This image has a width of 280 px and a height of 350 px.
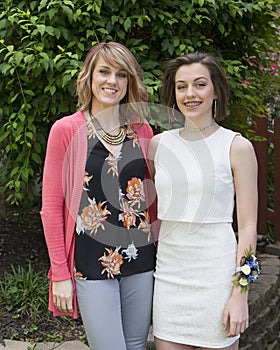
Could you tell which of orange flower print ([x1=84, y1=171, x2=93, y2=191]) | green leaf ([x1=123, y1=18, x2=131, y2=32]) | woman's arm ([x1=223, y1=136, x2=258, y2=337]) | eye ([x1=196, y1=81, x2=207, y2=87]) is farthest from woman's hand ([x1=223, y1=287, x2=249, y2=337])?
green leaf ([x1=123, y1=18, x2=131, y2=32])

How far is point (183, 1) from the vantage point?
364 centimetres

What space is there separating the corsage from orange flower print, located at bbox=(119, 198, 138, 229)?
0.46 meters

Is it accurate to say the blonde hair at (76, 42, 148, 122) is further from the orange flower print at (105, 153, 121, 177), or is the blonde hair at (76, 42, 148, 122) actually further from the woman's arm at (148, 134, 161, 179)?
the orange flower print at (105, 153, 121, 177)

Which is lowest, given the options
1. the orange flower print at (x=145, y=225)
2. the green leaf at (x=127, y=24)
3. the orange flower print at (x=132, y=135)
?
the orange flower print at (x=145, y=225)

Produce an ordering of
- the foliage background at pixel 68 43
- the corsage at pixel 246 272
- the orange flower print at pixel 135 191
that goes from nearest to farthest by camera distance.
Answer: the corsage at pixel 246 272 → the orange flower print at pixel 135 191 → the foliage background at pixel 68 43

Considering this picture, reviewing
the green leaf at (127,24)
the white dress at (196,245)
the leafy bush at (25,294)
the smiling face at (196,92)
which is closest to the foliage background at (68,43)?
the green leaf at (127,24)

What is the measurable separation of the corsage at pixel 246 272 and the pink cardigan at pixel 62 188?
0.66 m

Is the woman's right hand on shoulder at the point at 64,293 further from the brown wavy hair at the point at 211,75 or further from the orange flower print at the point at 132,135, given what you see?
the brown wavy hair at the point at 211,75

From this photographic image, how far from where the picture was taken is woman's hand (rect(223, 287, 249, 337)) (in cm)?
229

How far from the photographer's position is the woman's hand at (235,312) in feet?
7.53

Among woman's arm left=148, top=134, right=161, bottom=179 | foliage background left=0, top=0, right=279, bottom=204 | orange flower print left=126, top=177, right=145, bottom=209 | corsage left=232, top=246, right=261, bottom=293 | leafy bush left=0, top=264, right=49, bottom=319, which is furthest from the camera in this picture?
leafy bush left=0, top=264, right=49, bottom=319

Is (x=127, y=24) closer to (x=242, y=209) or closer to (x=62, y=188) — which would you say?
(x=62, y=188)

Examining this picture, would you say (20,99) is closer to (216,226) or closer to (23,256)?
(23,256)

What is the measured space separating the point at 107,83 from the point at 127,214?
21.0 inches
